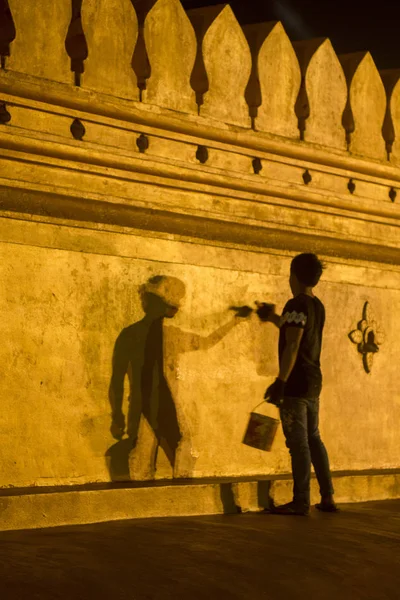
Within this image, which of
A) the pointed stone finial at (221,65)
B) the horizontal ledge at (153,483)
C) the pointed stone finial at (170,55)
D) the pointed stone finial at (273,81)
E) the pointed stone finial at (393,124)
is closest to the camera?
the horizontal ledge at (153,483)

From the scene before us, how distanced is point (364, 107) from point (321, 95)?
0.44m

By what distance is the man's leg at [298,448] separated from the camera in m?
6.96

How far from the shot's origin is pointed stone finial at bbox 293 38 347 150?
8227 millimetres

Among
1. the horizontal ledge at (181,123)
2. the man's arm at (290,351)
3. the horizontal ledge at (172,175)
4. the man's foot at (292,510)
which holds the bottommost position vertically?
the man's foot at (292,510)

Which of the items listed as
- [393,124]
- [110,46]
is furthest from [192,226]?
[393,124]

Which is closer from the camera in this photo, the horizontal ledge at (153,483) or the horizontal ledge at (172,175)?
the horizontal ledge at (153,483)

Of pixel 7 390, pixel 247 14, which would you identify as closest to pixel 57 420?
pixel 7 390

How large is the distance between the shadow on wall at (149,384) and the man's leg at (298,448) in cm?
62

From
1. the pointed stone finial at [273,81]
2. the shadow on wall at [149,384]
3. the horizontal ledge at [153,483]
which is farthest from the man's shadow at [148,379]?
the pointed stone finial at [273,81]

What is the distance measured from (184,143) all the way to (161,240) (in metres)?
0.55

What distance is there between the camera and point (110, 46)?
7062mm

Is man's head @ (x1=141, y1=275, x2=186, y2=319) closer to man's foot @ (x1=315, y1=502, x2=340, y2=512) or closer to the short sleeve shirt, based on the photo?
the short sleeve shirt

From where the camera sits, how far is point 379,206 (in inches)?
336

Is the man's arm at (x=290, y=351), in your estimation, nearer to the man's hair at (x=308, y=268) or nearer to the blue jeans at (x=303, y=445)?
the blue jeans at (x=303, y=445)
